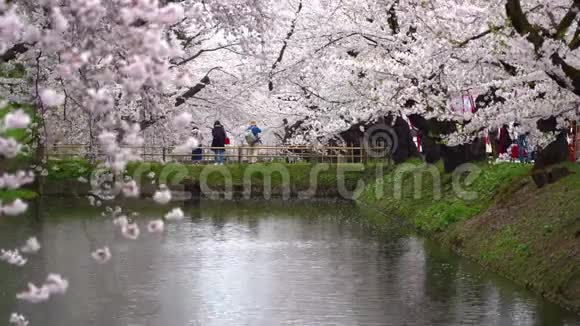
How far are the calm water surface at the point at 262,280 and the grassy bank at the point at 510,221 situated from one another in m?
0.34

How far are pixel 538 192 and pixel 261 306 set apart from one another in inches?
244

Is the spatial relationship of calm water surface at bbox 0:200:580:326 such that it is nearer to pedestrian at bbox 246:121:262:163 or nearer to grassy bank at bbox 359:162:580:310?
grassy bank at bbox 359:162:580:310

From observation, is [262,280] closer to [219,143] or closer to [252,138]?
[219,143]

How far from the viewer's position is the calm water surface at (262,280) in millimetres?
11047

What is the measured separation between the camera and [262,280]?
1373cm

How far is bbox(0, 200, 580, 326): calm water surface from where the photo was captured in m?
11.0

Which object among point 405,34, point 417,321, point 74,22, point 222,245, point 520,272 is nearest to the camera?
point 74,22

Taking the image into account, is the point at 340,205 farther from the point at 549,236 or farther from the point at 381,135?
the point at 549,236

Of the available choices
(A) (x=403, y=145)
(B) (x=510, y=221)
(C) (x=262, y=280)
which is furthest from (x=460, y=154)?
(C) (x=262, y=280)

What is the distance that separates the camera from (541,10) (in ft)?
43.6

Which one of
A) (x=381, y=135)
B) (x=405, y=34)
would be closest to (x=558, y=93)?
(x=405, y=34)

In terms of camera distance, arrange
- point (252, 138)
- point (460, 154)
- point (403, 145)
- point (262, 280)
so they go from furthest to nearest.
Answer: point (252, 138), point (403, 145), point (460, 154), point (262, 280)

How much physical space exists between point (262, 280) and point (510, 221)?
4.36m

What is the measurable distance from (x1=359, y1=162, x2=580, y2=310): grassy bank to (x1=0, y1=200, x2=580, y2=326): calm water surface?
34 cm
